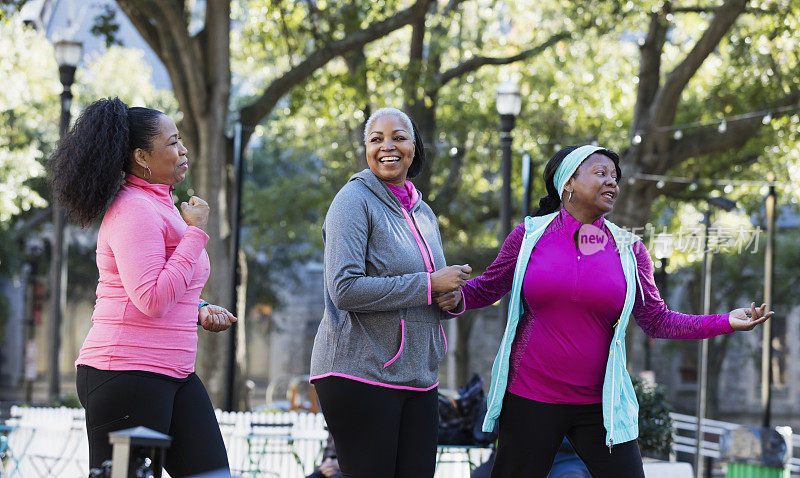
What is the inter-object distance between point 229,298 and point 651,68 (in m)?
7.12

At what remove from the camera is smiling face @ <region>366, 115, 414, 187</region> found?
3.77 m

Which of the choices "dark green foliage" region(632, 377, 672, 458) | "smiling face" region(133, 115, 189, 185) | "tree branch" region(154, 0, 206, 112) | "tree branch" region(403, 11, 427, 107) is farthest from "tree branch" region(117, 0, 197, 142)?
"smiling face" region(133, 115, 189, 185)

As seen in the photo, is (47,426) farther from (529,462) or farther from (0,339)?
(0,339)

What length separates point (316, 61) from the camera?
12.4 metres

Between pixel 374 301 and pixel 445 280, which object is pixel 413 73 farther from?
pixel 374 301

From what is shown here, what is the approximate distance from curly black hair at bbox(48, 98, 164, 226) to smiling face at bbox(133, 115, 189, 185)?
6 cm

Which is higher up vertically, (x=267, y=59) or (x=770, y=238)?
(x=267, y=59)

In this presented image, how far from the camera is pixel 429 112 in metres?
16.2

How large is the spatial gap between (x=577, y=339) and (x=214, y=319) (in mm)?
1415

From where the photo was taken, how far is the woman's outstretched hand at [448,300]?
144 inches

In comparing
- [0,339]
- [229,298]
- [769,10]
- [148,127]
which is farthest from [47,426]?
[0,339]

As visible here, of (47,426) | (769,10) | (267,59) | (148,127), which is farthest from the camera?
(267,59)

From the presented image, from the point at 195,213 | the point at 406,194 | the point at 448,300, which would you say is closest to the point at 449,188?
the point at 406,194

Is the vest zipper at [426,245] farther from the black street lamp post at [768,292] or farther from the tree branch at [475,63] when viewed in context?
the tree branch at [475,63]
